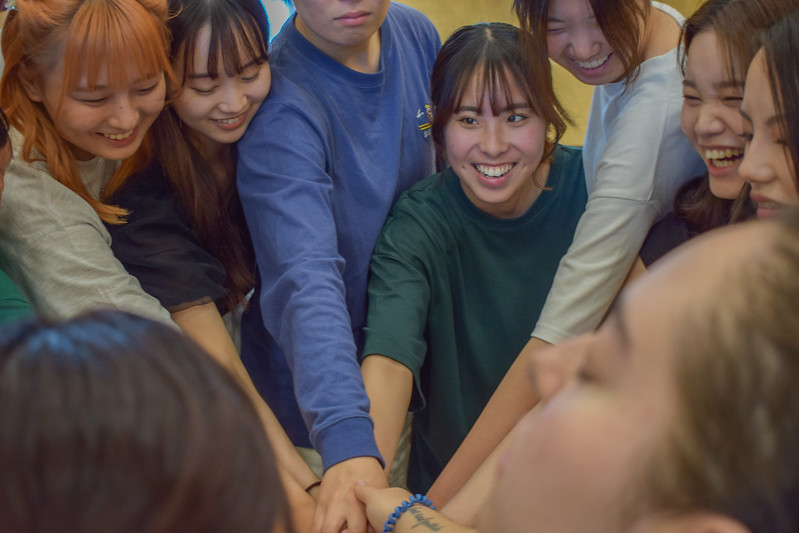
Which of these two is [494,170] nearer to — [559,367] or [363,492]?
[363,492]

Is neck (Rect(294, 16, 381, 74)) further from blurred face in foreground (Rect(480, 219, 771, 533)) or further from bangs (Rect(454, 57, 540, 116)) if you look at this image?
blurred face in foreground (Rect(480, 219, 771, 533))

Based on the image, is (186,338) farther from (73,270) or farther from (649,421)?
(73,270)

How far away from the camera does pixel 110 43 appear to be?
1229mm

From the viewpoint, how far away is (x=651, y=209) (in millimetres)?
1330

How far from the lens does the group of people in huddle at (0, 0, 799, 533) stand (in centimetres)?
52

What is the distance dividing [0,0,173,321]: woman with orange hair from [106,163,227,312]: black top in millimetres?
50

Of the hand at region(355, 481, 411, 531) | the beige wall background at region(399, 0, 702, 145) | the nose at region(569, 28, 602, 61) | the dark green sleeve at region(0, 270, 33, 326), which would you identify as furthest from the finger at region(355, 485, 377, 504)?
the beige wall background at region(399, 0, 702, 145)

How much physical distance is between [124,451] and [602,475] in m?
0.28

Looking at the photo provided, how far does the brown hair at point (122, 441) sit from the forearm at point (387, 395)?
737 millimetres

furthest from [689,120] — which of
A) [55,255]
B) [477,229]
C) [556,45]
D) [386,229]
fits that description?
[55,255]

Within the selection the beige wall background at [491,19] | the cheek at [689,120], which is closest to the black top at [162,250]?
the cheek at [689,120]

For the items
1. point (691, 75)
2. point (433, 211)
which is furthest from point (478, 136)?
point (691, 75)

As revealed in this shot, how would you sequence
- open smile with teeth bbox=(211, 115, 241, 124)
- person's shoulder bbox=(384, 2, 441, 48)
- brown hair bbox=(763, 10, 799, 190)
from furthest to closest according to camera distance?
person's shoulder bbox=(384, 2, 441, 48) < open smile with teeth bbox=(211, 115, 241, 124) < brown hair bbox=(763, 10, 799, 190)

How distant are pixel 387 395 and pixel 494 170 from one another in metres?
0.46
